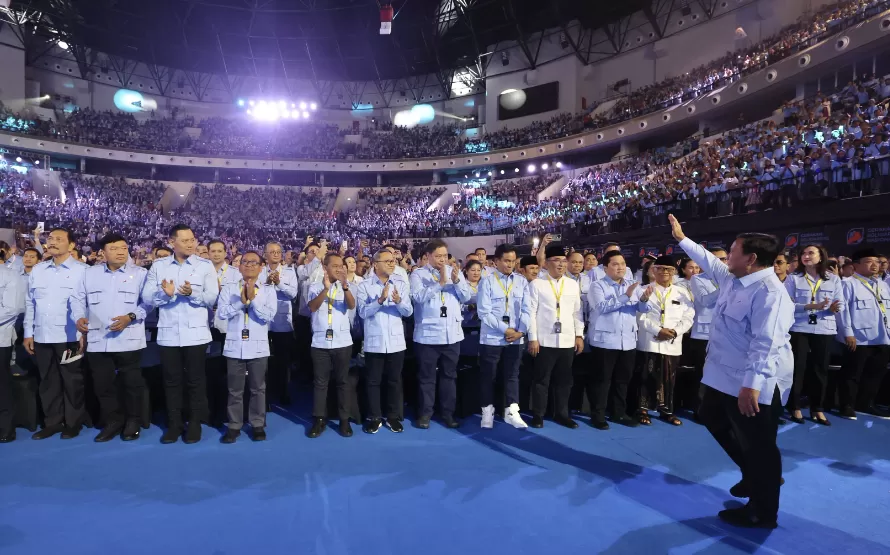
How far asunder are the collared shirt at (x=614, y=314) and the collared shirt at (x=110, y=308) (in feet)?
16.2

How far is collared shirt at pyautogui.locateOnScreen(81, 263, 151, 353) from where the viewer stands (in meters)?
4.88

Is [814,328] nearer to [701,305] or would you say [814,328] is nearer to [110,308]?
[701,305]

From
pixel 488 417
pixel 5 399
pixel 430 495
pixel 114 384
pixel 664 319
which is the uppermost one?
pixel 664 319

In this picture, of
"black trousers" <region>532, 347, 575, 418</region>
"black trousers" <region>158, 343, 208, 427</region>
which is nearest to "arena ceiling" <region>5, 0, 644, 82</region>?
"black trousers" <region>532, 347, 575, 418</region>

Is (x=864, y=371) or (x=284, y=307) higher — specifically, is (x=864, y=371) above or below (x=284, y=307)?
below

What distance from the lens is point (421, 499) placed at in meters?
3.71

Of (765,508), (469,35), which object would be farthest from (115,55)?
(765,508)

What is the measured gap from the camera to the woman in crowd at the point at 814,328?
19.1ft

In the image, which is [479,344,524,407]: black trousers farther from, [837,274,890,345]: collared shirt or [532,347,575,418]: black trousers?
[837,274,890,345]: collared shirt

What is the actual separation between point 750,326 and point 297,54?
123 feet

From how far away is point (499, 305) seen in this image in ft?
18.7

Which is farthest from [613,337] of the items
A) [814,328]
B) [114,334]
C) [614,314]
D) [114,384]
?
[114,384]

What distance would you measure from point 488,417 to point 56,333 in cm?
468

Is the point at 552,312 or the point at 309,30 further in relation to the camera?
the point at 309,30
